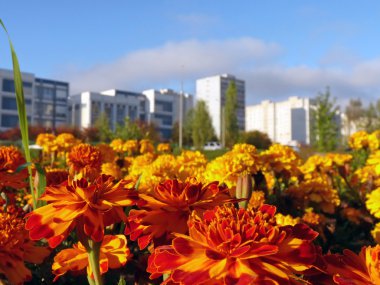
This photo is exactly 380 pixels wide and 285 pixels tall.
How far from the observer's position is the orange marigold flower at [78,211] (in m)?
0.68

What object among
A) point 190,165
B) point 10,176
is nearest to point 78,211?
point 10,176

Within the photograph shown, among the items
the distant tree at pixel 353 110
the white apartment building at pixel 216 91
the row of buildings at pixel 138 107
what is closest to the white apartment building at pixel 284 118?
the row of buildings at pixel 138 107

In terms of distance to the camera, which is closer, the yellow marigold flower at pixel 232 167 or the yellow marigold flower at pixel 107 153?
the yellow marigold flower at pixel 232 167

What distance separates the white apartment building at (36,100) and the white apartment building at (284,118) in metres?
36.8

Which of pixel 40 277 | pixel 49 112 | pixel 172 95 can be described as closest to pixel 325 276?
pixel 40 277

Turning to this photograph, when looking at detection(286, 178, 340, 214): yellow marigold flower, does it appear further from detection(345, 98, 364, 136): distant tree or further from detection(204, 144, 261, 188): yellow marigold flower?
detection(345, 98, 364, 136): distant tree

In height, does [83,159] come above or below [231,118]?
below

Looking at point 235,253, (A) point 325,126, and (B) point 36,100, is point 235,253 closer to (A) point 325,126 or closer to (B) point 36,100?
(A) point 325,126

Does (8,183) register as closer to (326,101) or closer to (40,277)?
(40,277)

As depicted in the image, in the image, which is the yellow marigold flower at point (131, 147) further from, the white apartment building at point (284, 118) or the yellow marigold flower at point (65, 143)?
the white apartment building at point (284, 118)

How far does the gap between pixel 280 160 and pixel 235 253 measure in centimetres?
172

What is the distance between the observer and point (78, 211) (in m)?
0.68

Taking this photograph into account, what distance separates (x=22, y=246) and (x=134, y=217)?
0.38 m

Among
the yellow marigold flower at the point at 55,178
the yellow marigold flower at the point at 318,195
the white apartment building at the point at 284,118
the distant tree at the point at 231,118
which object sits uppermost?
the white apartment building at the point at 284,118
